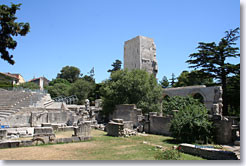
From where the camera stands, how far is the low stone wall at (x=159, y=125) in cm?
1269

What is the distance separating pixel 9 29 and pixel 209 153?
10.8 meters

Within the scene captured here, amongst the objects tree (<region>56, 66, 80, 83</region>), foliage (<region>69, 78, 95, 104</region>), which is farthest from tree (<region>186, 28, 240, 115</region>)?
tree (<region>56, 66, 80, 83</region>)

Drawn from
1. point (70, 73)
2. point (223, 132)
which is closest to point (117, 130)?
point (223, 132)

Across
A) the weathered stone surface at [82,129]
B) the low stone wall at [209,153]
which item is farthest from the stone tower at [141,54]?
the low stone wall at [209,153]

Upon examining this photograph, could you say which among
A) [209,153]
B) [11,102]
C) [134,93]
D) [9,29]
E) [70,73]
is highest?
[70,73]

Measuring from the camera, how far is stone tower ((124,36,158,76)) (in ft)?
124

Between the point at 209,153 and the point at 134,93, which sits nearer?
the point at 209,153

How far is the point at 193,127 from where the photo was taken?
9.85 m

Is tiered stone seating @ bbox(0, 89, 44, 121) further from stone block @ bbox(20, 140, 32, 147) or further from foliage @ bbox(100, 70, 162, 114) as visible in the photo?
foliage @ bbox(100, 70, 162, 114)

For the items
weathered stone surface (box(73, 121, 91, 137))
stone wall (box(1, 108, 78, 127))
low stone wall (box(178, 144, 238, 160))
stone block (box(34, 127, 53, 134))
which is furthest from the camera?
stone wall (box(1, 108, 78, 127))

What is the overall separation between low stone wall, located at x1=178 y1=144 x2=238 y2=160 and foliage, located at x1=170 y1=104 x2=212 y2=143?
2.28 m

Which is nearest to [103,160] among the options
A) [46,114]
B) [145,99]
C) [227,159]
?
[227,159]

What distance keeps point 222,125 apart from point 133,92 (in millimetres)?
10409

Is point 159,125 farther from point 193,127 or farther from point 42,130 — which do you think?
point 42,130
